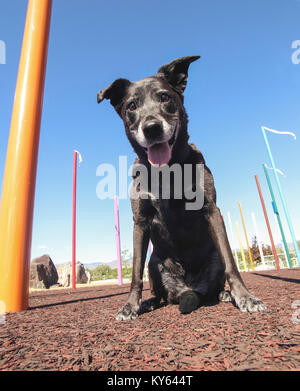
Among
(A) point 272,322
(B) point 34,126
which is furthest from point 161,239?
(B) point 34,126

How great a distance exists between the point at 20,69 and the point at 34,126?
1.22 meters

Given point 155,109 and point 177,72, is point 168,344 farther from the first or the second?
point 177,72

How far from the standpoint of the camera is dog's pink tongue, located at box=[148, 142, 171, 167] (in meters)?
3.12

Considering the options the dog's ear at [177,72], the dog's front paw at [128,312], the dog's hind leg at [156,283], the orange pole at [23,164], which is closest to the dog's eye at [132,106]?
the dog's ear at [177,72]

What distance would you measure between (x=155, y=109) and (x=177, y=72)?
893mm

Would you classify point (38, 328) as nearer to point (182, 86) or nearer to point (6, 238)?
point (6, 238)

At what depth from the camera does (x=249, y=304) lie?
8.05ft

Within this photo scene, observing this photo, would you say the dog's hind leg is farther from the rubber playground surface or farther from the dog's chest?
the rubber playground surface

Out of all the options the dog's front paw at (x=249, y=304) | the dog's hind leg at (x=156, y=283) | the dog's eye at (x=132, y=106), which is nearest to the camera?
the dog's front paw at (x=249, y=304)

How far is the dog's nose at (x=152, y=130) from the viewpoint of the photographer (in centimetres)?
292

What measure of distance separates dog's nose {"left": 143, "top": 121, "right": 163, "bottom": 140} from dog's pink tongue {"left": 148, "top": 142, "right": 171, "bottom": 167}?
0.62 ft

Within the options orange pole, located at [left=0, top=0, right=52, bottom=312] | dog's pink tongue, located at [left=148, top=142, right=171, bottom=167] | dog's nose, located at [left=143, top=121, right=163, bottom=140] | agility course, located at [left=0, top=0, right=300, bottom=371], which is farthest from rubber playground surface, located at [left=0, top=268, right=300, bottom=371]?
dog's nose, located at [left=143, top=121, right=163, bottom=140]

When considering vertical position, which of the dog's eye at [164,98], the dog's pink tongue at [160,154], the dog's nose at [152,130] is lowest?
the dog's pink tongue at [160,154]

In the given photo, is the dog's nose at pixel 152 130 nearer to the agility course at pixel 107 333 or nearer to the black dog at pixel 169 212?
the black dog at pixel 169 212
